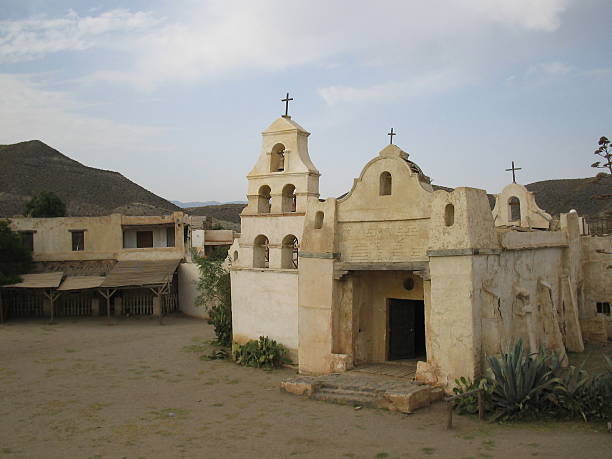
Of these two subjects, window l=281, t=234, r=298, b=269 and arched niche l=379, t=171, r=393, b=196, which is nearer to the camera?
arched niche l=379, t=171, r=393, b=196

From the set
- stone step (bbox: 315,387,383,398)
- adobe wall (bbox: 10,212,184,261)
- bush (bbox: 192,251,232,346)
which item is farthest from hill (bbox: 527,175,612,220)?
stone step (bbox: 315,387,383,398)

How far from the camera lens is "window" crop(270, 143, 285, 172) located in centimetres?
1768

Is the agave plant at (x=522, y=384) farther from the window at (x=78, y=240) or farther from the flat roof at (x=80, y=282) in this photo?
the window at (x=78, y=240)

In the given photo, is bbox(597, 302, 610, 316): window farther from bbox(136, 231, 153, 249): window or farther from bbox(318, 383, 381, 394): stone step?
bbox(136, 231, 153, 249): window

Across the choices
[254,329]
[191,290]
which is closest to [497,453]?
[254,329]

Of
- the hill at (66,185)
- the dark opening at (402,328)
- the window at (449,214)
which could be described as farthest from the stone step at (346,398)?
the hill at (66,185)

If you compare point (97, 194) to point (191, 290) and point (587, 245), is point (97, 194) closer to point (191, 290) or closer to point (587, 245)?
point (191, 290)

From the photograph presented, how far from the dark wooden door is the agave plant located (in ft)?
15.4

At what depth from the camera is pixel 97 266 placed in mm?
30562

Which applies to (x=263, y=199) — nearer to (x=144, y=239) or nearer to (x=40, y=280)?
(x=40, y=280)

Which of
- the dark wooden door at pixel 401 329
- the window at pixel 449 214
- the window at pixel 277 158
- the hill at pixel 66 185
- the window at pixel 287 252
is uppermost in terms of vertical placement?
the hill at pixel 66 185

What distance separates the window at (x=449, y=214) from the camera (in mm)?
13445

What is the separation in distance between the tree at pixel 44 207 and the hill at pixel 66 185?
6568 mm

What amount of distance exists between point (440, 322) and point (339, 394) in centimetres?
283
